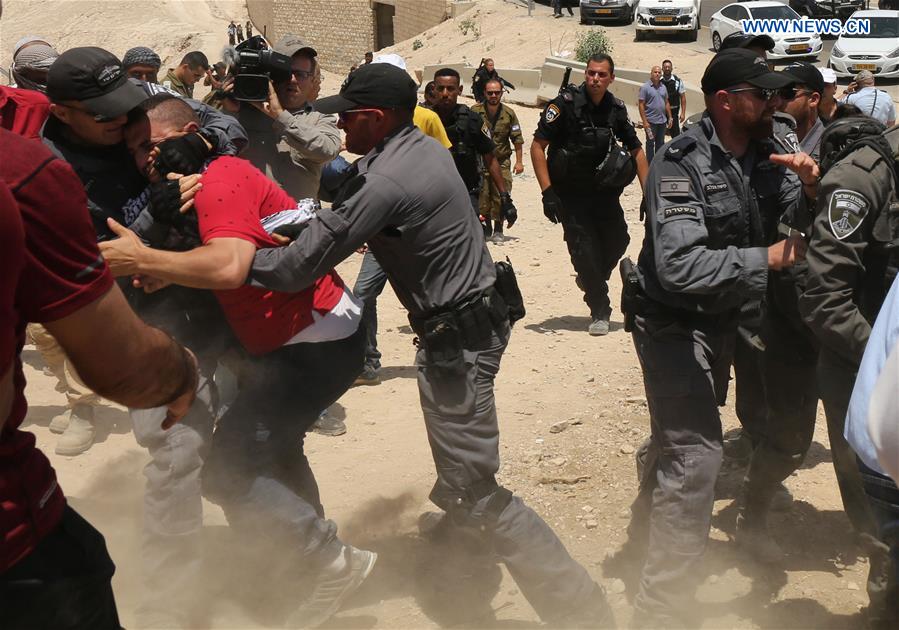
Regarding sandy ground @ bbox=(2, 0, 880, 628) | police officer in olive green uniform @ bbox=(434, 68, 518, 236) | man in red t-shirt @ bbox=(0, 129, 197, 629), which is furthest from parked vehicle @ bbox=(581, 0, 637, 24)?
man in red t-shirt @ bbox=(0, 129, 197, 629)

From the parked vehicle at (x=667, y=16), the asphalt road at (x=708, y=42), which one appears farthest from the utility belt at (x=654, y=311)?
the parked vehicle at (x=667, y=16)

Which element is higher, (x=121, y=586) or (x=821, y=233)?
(x=821, y=233)

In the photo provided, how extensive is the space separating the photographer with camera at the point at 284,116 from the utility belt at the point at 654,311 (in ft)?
6.60

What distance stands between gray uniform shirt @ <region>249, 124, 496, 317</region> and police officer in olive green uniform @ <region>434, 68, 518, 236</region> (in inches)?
183

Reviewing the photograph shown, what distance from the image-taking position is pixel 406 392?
643 centimetres

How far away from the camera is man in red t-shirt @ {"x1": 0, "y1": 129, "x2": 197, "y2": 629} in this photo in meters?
1.84

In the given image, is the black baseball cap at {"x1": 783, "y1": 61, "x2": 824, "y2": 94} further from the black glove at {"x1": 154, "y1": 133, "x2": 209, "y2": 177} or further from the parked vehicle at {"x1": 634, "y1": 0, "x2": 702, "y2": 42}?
the parked vehicle at {"x1": 634, "y1": 0, "x2": 702, "y2": 42}

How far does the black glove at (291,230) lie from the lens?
3.54m

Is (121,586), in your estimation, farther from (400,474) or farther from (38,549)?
(38,549)

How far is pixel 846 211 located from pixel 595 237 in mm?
4215

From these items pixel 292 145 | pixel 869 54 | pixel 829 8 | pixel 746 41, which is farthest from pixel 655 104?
pixel 829 8

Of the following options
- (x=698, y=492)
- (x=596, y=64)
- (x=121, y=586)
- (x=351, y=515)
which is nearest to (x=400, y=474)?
(x=351, y=515)

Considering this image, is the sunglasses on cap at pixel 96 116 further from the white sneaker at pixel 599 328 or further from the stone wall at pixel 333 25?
the stone wall at pixel 333 25

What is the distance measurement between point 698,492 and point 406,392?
9.94 feet
